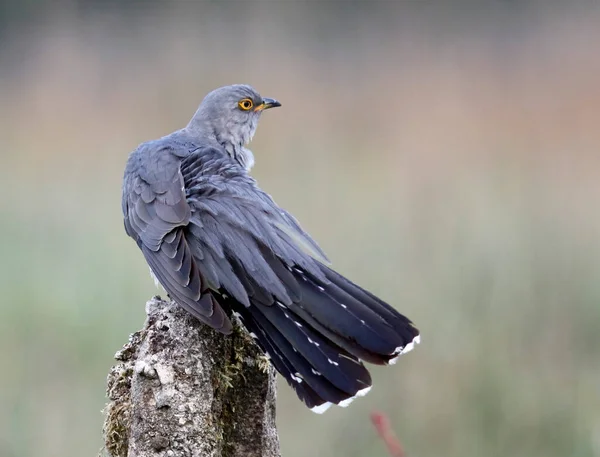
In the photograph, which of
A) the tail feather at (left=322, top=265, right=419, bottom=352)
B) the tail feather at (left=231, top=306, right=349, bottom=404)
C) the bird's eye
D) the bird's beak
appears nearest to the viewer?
the tail feather at (left=231, top=306, right=349, bottom=404)

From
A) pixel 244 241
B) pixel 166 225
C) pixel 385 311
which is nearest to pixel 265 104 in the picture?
pixel 166 225

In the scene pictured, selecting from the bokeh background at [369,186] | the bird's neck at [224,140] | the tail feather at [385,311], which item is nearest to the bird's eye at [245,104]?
the bird's neck at [224,140]

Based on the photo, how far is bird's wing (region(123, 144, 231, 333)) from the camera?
2926mm

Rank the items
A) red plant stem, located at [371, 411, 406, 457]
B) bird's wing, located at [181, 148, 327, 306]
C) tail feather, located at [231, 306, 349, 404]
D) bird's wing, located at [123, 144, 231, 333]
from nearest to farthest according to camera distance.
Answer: red plant stem, located at [371, 411, 406, 457] → tail feather, located at [231, 306, 349, 404] → bird's wing, located at [123, 144, 231, 333] → bird's wing, located at [181, 148, 327, 306]

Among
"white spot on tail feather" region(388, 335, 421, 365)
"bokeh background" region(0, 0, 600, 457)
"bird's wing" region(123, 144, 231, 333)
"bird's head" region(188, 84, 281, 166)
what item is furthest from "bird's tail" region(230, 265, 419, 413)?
"bokeh background" region(0, 0, 600, 457)

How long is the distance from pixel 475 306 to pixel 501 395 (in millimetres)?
604

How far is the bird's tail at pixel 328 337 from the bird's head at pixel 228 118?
1.72 meters

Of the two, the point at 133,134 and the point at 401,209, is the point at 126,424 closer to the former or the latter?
the point at 401,209

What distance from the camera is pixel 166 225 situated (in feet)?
11.2

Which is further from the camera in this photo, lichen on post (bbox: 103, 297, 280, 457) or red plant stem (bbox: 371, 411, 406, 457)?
lichen on post (bbox: 103, 297, 280, 457)

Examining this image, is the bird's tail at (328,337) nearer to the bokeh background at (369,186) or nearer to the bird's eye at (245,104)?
the bird's eye at (245,104)

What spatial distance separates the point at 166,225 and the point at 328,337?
93cm

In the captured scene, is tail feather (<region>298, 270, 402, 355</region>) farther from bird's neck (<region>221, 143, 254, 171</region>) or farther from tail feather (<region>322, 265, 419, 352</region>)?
bird's neck (<region>221, 143, 254, 171</region>)

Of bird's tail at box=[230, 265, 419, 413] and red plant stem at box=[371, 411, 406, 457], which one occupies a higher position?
bird's tail at box=[230, 265, 419, 413]
